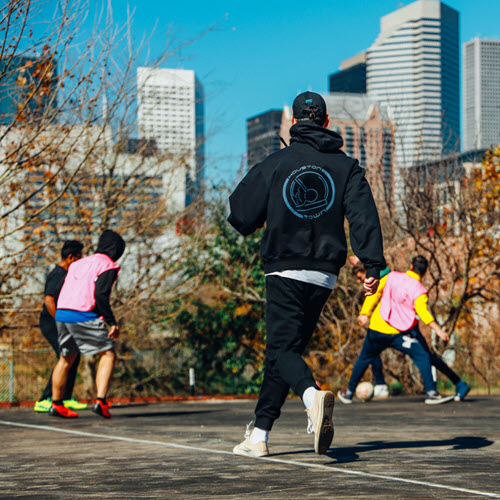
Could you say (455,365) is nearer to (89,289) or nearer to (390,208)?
(390,208)

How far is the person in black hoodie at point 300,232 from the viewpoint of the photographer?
4664mm

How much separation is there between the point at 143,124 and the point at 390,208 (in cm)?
512

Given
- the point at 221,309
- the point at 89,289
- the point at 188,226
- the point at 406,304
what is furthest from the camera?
the point at 221,309

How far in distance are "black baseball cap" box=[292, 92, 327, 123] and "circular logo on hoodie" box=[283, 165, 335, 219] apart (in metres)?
0.40

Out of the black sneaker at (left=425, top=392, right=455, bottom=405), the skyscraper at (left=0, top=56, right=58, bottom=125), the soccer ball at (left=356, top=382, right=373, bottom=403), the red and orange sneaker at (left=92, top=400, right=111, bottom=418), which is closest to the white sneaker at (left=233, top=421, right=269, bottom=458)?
the red and orange sneaker at (left=92, top=400, right=111, bottom=418)

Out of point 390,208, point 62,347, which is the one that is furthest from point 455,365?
point 62,347

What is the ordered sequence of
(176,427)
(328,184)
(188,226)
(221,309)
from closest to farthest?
(328,184), (176,427), (188,226), (221,309)

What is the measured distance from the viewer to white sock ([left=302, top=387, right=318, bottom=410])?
437 centimetres

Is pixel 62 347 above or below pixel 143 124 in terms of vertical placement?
below

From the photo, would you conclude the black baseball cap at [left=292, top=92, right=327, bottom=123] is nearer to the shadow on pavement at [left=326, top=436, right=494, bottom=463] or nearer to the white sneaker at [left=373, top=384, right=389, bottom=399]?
the shadow on pavement at [left=326, top=436, right=494, bottom=463]

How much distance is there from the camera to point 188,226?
62.4ft

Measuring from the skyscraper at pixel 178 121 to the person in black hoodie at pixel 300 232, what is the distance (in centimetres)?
1001

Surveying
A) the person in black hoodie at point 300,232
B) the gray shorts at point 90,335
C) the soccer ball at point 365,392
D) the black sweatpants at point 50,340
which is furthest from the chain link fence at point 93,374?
the person in black hoodie at point 300,232

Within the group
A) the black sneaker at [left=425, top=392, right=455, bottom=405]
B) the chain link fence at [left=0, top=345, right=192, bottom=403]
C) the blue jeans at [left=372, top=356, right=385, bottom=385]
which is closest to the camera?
the black sneaker at [left=425, top=392, right=455, bottom=405]
